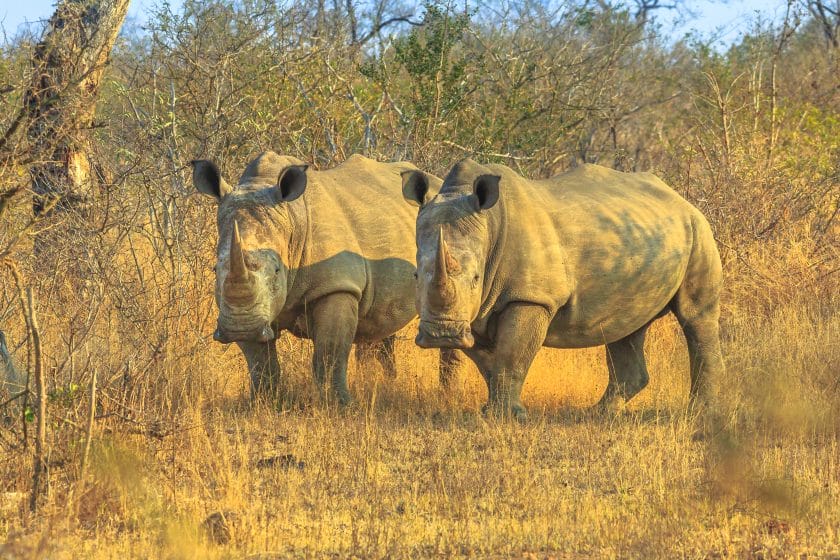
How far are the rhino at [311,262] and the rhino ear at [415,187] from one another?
2.09 ft

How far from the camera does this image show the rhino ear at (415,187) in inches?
323

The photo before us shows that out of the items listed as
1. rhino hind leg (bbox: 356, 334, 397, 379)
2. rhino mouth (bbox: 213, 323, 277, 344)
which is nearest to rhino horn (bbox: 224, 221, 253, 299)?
rhino mouth (bbox: 213, 323, 277, 344)

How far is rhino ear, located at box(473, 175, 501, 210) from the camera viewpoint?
7746 mm

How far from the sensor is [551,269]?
8.21 metres

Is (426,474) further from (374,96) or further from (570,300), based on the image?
(374,96)

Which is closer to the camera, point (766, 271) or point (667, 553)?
point (667, 553)

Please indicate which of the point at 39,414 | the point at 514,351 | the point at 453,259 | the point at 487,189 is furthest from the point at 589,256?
the point at 39,414

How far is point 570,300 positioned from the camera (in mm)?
8430

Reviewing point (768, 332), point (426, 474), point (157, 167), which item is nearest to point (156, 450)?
point (426, 474)

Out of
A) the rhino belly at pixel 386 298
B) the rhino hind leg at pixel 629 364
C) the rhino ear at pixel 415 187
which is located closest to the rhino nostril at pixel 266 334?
→ the rhino belly at pixel 386 298

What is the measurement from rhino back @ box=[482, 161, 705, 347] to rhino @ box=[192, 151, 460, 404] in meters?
0.97

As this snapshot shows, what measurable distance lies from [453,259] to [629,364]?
2.28 metres

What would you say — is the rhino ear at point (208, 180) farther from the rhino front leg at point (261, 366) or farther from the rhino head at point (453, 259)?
the rhino head at point (453, 259)

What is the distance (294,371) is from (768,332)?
12.7 feet
